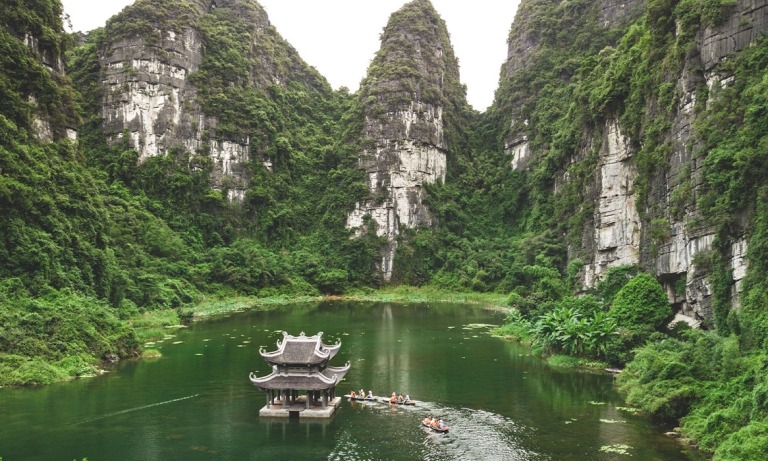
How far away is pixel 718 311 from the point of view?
27.2 metres

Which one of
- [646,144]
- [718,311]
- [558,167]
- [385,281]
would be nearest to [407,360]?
[718,311]

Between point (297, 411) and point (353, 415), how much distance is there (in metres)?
2.19

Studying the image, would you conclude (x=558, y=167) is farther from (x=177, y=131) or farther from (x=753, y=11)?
(x=177, y=131)

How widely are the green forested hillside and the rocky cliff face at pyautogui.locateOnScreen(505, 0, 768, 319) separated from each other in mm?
546

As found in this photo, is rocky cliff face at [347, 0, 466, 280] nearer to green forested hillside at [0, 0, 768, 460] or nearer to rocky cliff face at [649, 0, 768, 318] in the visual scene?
green forested hillside at [0, 0, 768, 460]

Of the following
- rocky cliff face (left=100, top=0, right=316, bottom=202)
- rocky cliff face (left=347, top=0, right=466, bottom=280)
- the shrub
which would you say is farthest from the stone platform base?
rocky cliff face (left=100, top=0, right=316, bottom=202)

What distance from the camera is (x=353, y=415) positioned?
24.8m

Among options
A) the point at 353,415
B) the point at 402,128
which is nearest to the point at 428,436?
the point at 353,415

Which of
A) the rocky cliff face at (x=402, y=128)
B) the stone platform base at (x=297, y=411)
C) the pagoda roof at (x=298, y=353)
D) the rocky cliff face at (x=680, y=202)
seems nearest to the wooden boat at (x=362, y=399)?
the stone platform base at (x=297, y=411)

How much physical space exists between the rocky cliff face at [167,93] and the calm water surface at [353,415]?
2197 inches

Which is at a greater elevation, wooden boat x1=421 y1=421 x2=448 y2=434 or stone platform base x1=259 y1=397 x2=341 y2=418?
stone platform base x1=259 y1=397 x2=341 y2=418

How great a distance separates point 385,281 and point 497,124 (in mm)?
37280

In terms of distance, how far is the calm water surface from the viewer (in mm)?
20547

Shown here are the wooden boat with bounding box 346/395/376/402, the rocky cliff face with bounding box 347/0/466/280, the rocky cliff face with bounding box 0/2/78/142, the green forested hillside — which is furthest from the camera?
the rocky cliff face with bounding box 347/0/466/280
